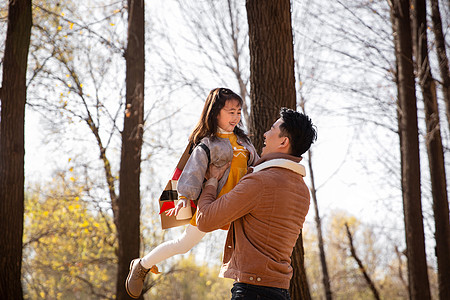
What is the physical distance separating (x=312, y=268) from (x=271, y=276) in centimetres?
3618

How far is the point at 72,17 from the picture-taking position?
1321 cm

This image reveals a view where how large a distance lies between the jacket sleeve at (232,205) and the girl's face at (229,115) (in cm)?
73

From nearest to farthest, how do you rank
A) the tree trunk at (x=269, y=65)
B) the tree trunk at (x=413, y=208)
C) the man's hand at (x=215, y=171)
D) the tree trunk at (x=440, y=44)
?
the man's hand at (x=215, y=171) → the tree trunk at (x=269, y=65) → the tree trunk at (x=413, y=208) → the tree trunk at (x=440, y=44)

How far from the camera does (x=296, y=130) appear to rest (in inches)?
123

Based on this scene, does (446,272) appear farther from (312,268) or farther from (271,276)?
(312,268)

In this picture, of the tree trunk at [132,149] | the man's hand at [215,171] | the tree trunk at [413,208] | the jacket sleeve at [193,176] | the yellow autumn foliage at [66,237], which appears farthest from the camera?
the yellow autumn foliage at [66,237]

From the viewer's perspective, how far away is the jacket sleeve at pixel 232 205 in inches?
115

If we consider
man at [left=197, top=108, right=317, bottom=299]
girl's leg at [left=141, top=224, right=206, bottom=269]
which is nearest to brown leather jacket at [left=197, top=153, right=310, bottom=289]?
man at [left=197, top=108, right=317, bottom=299]

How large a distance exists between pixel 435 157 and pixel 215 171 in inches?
270

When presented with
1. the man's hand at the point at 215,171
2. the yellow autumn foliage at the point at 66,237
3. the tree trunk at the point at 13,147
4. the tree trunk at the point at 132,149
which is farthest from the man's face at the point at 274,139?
the yellow autumn foliage at the point at 66,237

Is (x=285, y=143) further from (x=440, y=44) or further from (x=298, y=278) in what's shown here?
(x=440, y=44)

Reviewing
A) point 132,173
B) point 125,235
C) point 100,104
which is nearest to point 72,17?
point 100,104

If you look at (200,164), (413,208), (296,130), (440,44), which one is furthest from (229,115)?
(440,44)

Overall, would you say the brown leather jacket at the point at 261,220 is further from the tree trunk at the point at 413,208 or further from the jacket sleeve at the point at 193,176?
the tree trunk at the point at 413,208
